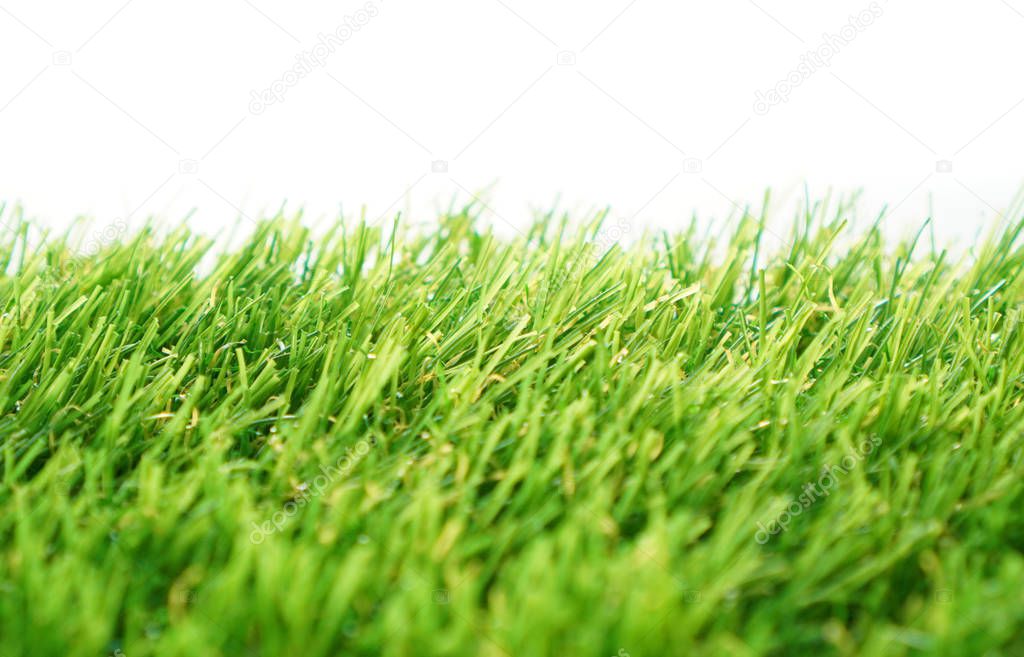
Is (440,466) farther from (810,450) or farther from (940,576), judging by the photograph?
(940,576)

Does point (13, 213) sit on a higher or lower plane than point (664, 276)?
lower

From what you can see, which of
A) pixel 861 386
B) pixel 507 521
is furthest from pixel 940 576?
pixel 507 521

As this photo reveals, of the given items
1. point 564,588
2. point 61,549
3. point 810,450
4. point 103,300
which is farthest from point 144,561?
point 810,450

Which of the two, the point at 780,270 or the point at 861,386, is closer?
the point at 861,386

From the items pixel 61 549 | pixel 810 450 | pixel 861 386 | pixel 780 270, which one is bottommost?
pixel 61 549

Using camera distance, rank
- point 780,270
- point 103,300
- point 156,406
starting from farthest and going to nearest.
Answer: point 780,270, point 103,300, point 156,406

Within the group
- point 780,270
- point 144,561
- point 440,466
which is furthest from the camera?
point 780,270

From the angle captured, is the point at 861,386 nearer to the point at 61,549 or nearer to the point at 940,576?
the point at 940,576
